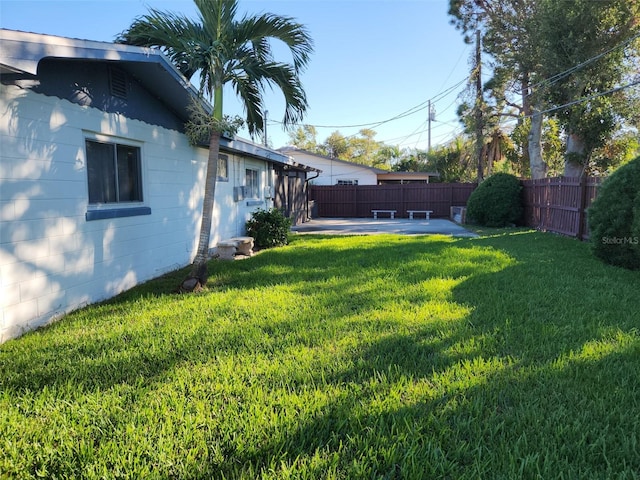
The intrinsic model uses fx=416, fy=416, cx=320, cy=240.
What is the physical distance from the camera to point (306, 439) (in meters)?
2.37

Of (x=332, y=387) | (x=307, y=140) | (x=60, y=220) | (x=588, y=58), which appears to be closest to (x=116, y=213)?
(x=60, y=220)

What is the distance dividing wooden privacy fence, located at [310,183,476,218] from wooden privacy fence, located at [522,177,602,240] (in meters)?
9.39

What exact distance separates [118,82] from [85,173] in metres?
1.49

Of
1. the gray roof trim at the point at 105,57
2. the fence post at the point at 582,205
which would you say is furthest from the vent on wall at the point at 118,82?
the fence post at the point at 582,205

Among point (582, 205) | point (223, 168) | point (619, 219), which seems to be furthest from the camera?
point (582, 205)

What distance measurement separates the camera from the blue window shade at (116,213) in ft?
17.2

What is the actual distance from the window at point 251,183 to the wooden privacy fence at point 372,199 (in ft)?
41.5

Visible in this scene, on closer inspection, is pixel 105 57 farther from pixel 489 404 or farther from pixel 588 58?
pixel 588 58

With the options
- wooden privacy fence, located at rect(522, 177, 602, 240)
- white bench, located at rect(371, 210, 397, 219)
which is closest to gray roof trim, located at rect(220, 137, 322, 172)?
wooden privacy fence, located at rect(522, 177, 602, 240)

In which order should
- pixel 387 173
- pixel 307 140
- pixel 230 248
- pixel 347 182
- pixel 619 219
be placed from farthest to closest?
pixel 307 140
pixel 387 173
pixel 347 182
pixel 230 248
pixel 619 219

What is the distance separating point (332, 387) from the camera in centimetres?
292

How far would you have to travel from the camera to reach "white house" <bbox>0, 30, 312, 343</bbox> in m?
4.08

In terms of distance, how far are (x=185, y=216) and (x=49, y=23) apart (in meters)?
3.84

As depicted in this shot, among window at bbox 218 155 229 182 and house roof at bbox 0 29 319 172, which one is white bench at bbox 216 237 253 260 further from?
house roof at bbox 0 29 319 172
